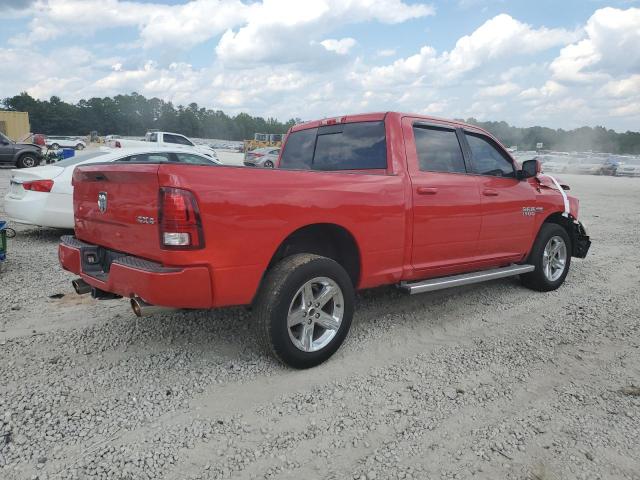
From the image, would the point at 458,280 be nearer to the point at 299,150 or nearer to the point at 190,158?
the point at 299,150

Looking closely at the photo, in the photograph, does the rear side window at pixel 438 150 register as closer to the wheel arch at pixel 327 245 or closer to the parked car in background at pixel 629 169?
the wheel arch at pixel 327 245

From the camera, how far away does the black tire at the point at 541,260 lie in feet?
17.7

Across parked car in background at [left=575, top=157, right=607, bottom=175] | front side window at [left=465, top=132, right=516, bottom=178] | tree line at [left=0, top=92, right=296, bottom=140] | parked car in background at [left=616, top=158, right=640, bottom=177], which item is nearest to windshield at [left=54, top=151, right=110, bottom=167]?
front side window at [left=465, top=132, right=516, bottom=178]

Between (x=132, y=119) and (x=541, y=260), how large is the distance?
13230cm

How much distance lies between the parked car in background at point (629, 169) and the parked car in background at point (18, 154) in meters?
36.0

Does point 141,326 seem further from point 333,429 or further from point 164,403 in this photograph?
point 333,429

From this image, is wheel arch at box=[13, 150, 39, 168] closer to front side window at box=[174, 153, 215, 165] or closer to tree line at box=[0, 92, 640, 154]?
front side window at box=[174, 153, 215, 165]

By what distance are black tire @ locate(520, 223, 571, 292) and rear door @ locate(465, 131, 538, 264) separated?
0.17m

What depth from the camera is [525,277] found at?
18.5 feet

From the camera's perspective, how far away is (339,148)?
14.7ft

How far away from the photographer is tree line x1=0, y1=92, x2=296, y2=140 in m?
108

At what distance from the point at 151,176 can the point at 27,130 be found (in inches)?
1980

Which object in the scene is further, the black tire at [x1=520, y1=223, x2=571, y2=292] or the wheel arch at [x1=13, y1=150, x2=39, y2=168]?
the wheel arch at [x1=13, y1=150, x2=39, y2=168]

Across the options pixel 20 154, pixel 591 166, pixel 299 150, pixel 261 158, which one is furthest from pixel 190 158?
pixel 591 166
